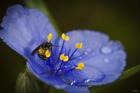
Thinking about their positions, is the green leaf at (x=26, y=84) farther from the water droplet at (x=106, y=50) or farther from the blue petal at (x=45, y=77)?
the water droplet at (x=106, y=50)

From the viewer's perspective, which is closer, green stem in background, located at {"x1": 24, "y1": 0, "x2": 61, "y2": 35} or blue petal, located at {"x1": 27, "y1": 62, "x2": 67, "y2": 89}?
blue petal, located at {"x1": 27, "y1": 62, "x2": 67, "y2": 89}

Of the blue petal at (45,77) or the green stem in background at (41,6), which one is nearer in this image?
the blue petal at (45,77)

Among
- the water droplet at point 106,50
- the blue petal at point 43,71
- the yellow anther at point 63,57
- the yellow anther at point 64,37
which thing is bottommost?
the water droplet at point 106,50

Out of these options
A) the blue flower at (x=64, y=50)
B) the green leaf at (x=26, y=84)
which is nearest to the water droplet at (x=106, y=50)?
the blue flower at (x=64, y=50)

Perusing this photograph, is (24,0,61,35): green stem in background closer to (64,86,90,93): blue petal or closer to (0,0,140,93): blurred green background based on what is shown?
(0,0,140,93): blurred green background

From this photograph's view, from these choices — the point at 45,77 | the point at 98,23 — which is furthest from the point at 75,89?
the point at 98,23

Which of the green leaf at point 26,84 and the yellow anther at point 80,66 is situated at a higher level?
the green leaf at point 26,84


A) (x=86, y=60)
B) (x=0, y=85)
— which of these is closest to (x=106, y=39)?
(x=86, y=60)

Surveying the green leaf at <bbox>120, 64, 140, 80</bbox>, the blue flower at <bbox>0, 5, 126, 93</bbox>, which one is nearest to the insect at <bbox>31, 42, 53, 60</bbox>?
the blue flower at <bbox>0, 5, 126, 93</bbox>
